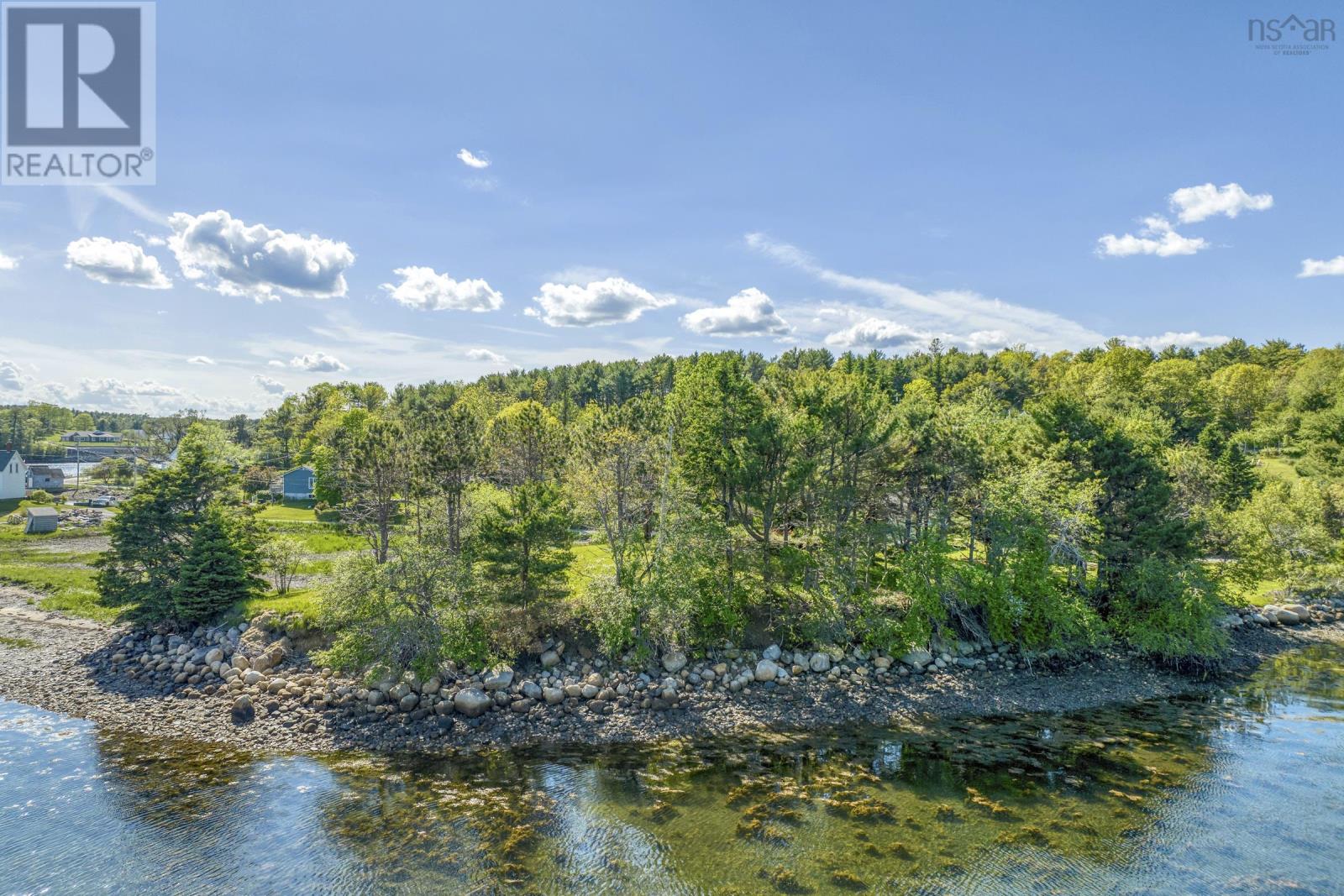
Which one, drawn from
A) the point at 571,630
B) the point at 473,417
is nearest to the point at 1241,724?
the point at 571,630

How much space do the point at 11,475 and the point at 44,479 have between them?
12.0 metres

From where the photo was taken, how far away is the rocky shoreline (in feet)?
62.7

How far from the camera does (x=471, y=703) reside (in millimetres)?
19719

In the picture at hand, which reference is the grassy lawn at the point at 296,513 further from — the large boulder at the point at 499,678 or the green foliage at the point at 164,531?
the large boulder at the point at 499,678

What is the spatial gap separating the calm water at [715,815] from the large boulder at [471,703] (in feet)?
7.68

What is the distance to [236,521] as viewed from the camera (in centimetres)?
2786

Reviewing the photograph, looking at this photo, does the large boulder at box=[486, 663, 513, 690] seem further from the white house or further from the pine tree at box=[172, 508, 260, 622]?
the white house

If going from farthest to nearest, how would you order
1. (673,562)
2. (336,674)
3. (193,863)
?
(673,562)
(336,674)
(193,863)

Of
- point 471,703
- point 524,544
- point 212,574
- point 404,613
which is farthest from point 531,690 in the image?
point 212,574

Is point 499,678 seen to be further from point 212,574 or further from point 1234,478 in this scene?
point 1234,478

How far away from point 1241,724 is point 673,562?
19727 mm

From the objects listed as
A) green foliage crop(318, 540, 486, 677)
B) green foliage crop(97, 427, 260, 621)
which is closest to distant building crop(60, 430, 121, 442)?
green foliage crop(97, 427, 260, 621)

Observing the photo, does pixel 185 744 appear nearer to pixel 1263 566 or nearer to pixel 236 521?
pixel 236 521

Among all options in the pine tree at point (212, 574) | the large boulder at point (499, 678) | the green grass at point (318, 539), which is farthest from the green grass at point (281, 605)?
the large boulder at point (499, 678)
